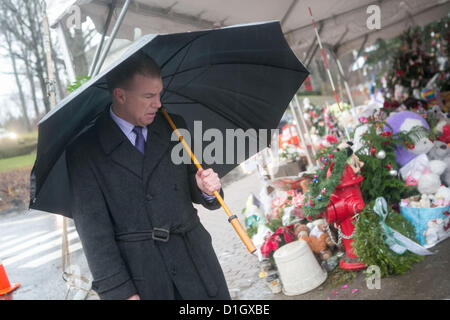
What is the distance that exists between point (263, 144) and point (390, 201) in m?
2.52

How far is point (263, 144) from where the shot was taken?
2.13m

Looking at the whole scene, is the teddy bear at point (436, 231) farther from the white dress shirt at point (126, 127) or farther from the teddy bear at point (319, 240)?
the white dress shirt at point (126, 127)

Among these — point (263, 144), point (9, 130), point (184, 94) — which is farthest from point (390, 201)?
point (9, 130)

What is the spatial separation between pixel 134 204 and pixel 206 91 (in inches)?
30.0

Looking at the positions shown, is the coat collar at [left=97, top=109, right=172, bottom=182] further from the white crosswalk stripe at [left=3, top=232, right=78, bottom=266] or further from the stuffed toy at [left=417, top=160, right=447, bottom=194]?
the white crosswalk stripe at [left=3, top=232, right=78, bottom=266]

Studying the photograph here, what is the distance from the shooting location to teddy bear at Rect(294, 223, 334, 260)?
3998 millimetres

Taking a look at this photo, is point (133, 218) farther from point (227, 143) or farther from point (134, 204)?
point (227, 143)

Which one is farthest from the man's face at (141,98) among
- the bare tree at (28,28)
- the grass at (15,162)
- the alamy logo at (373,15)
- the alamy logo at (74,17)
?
the alamy logo at (373,15)

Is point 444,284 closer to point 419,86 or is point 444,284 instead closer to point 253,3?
point 253,3

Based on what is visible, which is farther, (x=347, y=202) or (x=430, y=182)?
(x=430, y=182)

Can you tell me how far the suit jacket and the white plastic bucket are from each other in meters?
2.07

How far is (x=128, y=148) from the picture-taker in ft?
5.24

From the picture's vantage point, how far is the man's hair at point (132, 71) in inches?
59.6

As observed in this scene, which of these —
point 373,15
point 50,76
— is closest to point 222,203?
point 50,76
